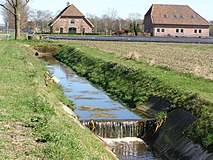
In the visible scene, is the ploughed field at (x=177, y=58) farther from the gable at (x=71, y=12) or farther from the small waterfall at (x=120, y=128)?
the gable at (x=71, y=12)

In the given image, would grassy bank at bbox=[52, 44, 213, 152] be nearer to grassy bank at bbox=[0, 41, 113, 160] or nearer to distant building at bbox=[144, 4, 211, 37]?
grassy bank at bbox=[0, 41, 113, 160]

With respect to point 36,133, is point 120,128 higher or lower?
lower

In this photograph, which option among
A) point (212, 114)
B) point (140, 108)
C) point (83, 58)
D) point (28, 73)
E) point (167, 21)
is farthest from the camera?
point (167, 21)

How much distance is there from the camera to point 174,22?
101812mm

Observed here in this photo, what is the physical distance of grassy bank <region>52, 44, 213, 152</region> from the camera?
14578mm

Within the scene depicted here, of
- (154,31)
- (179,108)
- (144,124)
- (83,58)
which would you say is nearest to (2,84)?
(144,124)

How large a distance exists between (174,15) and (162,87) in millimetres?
85952

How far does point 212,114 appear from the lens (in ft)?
47.9

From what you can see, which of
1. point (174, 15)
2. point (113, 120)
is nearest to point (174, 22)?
point (174, 15)

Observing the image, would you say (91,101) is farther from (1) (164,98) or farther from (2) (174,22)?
(2) (174,22)

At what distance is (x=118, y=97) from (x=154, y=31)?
80147 mm

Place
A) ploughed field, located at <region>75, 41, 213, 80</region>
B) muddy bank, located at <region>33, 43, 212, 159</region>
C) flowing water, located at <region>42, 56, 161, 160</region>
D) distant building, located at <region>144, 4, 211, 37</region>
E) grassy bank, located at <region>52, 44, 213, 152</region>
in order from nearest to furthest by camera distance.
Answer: muddy bank, located at <region>33, 43, 212, 159</region> → grassy bank, located at <region>52, 44, 213, 152</region> → flowing water, located at <region>42, 56, 161, 160</region> → ploughed field, located at <region>75, 41, 213, 80</region> → distant building, located at <region>144, 4, 211, 37</region>

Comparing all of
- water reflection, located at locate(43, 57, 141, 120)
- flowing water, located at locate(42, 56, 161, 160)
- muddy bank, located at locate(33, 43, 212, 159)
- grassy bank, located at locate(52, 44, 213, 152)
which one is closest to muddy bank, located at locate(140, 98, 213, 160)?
muddy bank, located at locate(33, 43, 212, 159)

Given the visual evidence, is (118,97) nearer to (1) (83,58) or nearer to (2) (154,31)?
(1) (83,58)
